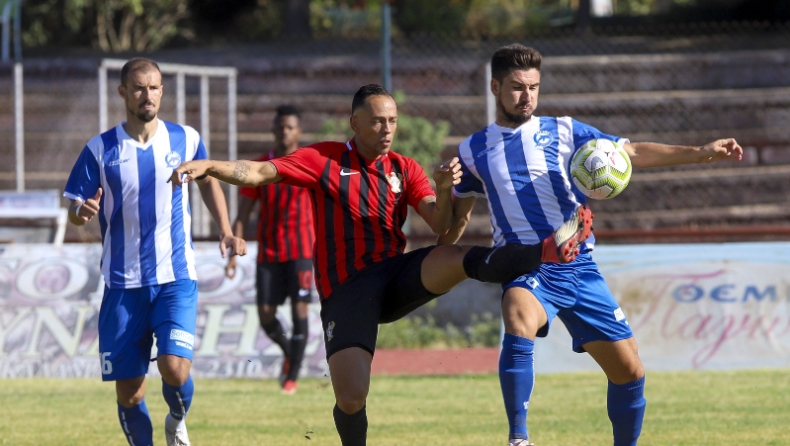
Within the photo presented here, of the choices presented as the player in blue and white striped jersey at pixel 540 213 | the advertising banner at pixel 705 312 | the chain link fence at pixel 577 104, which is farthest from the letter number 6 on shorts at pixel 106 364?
the chain link fence at pixel 577 104

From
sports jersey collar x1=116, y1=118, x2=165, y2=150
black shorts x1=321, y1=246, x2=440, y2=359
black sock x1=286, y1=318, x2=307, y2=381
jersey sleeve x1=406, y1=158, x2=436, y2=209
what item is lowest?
black sock x1=286, y1=318, x2=307, y2=381

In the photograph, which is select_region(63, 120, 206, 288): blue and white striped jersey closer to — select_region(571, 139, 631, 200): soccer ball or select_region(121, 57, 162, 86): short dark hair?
select_region(121, 57, 162, 86): short dark hair

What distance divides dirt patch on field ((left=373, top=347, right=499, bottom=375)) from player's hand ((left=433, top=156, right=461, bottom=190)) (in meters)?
5.31

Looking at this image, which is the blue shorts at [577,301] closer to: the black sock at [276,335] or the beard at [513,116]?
the beard at [513,116]

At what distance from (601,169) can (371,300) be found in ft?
4.34

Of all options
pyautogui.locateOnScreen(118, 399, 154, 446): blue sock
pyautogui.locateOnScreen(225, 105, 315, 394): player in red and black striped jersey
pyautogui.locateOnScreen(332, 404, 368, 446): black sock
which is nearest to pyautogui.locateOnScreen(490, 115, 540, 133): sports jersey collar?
pyautogui.locateOnScreen(332, 404, 368, 446): black sock

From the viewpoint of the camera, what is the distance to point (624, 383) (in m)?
5.53

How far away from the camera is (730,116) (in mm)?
16516

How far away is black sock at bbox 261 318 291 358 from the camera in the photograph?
377 inches

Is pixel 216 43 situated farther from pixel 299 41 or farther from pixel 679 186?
pixel 679 186

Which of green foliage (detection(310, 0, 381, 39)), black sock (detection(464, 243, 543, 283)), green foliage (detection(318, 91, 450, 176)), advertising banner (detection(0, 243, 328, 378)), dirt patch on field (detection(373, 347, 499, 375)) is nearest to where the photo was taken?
black sock (detection(464, 243, 543, 283))

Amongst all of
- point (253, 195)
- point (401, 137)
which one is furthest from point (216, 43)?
point (253, 195)

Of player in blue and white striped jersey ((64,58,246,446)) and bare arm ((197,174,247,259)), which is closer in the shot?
player in blue and white striped jersey ((64,58,246,446))

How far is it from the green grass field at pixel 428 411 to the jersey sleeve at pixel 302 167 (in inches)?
81.6
